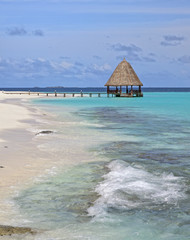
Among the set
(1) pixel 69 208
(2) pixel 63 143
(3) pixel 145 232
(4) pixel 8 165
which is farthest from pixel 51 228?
(2) pixel 63 143

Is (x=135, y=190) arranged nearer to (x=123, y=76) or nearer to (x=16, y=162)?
(x=16, y=162)

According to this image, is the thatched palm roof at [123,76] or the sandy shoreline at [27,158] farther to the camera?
the thatched palm roof at [123,76]

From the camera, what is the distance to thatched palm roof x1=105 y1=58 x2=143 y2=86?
63.0 meters

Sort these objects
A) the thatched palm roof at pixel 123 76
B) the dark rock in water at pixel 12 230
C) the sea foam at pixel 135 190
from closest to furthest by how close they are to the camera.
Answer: the dark rock in water at pixel 12 230
the sea foam at pixel 135 190
the thatched palm roof at pixel 123 76

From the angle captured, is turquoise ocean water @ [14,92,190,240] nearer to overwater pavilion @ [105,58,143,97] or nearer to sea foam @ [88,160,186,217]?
sea foam @ [88,160,186,217]

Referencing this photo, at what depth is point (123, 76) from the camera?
63.3 meters

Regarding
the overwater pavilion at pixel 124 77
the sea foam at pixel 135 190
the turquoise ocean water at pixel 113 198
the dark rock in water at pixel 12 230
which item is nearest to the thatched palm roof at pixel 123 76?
the overwater pavilion at pixel 124 77

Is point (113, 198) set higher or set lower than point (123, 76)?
lower

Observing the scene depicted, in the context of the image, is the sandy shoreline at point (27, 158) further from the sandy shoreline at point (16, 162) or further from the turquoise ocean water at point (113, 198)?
the turquoise ocean water at point (113, 198)

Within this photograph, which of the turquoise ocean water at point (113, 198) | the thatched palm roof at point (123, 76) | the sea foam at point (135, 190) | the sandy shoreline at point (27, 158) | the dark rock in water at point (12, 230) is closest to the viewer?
the dark rock in water at point (12, 230)

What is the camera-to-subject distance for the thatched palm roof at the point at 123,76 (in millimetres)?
62969

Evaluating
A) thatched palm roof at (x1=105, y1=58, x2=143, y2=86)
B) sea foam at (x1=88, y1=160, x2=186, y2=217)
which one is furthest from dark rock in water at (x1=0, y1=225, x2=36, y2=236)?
thatched palm roof at (x1=105, y1=58, x2=143, y2=86)

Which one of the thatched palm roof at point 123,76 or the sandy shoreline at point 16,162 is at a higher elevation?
the thatched palm roof at point 123,76

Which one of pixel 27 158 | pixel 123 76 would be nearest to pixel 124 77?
pixel 123 76
